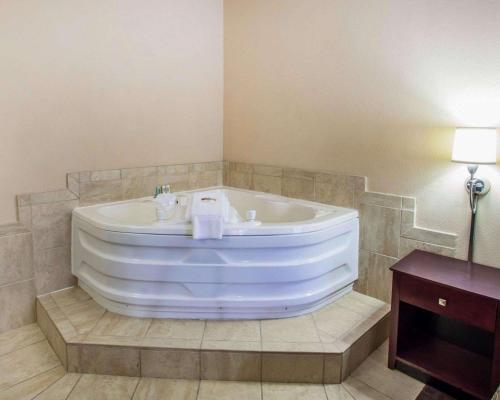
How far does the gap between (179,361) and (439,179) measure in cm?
172

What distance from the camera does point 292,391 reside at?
1789 millimetres

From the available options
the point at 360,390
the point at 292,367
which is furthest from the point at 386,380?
the point at 292,367

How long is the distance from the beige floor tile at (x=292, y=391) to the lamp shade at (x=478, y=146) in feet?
4.33

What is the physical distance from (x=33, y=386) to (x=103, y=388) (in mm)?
348

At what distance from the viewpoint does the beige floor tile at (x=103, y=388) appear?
1.74 metres

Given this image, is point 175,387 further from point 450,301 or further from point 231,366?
point 450,301

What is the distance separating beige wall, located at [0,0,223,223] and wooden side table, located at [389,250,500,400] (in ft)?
6.64

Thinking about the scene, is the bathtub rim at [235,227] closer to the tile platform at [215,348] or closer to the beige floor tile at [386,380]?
the tile platform at [215,348]

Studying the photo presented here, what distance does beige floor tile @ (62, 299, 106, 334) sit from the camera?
79.3 inches

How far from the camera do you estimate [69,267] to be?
2.53 metres

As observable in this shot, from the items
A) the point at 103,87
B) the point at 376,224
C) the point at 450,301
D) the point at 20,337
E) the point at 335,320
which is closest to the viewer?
the point at 450,301

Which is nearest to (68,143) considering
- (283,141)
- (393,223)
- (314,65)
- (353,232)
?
(283,141)

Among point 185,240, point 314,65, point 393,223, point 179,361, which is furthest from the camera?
point 314,65

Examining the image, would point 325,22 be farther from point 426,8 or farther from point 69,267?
point 69,267
